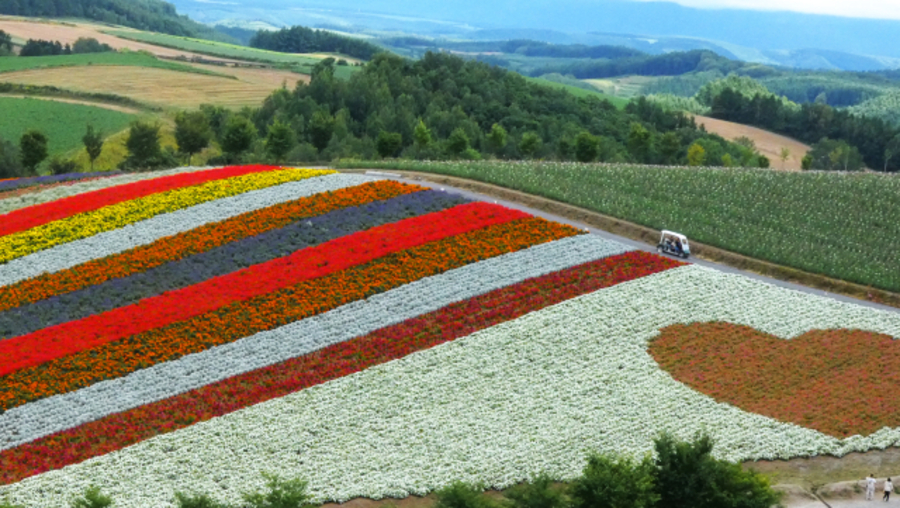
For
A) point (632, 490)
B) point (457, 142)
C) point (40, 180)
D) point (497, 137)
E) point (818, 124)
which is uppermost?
point (632, 490)

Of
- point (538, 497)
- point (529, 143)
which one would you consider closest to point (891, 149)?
point (529, 143)

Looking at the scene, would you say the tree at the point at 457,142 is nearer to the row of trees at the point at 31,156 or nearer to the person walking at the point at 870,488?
the row of trees at the point at 31,156

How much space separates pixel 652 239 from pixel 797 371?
Answer: 45.7 ft

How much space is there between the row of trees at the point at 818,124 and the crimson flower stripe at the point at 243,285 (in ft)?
267

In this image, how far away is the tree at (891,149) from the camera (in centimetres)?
11244

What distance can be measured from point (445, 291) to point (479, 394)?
7712mm

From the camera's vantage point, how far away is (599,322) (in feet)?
126

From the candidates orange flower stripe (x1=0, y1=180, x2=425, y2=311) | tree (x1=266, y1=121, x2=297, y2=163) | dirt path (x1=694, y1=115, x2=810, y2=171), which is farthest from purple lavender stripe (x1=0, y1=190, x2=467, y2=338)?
dirt path (x1=694, y1=115, x2=810, y2=171)

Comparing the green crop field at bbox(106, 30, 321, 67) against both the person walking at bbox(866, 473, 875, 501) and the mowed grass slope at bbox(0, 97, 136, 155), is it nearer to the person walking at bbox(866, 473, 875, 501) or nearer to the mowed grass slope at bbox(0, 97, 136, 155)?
the mowed grass slope at bbox(0, 97, 136, 155)

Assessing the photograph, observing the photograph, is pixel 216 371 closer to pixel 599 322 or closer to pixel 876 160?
pixel 599 322

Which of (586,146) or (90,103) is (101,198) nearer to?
(586,146)

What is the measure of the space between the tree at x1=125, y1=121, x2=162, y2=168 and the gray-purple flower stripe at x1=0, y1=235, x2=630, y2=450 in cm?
3489

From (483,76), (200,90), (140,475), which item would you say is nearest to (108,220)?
(140,475)

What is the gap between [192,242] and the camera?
44.5m
